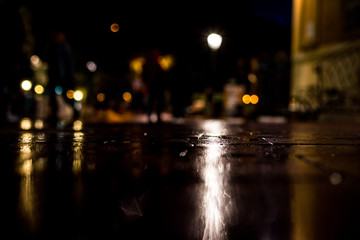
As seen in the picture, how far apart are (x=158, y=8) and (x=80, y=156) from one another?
2267 centimetres

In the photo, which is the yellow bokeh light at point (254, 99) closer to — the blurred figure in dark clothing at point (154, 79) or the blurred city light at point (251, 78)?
the blurred city light at point (251, 78)

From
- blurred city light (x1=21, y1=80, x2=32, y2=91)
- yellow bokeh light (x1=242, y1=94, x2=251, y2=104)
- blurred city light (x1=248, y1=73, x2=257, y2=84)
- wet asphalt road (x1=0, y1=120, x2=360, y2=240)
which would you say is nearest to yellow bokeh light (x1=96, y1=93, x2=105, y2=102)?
blurred city light (x1=21, y1=80, x2=32, y2=91)

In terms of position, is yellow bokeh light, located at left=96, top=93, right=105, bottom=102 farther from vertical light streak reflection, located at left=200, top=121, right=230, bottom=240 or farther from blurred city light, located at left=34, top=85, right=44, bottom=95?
vertical light streak reflection, located at left=200, top=121, right=230, bottom=240

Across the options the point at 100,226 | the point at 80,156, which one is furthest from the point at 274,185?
the point at 80,156

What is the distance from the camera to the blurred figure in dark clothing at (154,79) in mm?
9719

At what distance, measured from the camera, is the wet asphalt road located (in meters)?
1.17

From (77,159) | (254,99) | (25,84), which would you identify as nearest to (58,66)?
(25,84)

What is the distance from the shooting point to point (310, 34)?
14.3m

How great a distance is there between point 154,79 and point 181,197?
327 inches

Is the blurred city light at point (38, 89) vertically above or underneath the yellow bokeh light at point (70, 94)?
above

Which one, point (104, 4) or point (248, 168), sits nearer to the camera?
point (248, 168)

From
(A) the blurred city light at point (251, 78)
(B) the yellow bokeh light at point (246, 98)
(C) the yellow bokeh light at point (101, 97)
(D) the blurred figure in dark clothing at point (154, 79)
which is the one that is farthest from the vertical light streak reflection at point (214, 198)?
(C) the yellow bokeh light at point (101, 97)

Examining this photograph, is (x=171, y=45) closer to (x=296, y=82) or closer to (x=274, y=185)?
(x=296, y=82)

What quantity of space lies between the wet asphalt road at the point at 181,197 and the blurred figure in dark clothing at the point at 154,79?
7.25 metres
